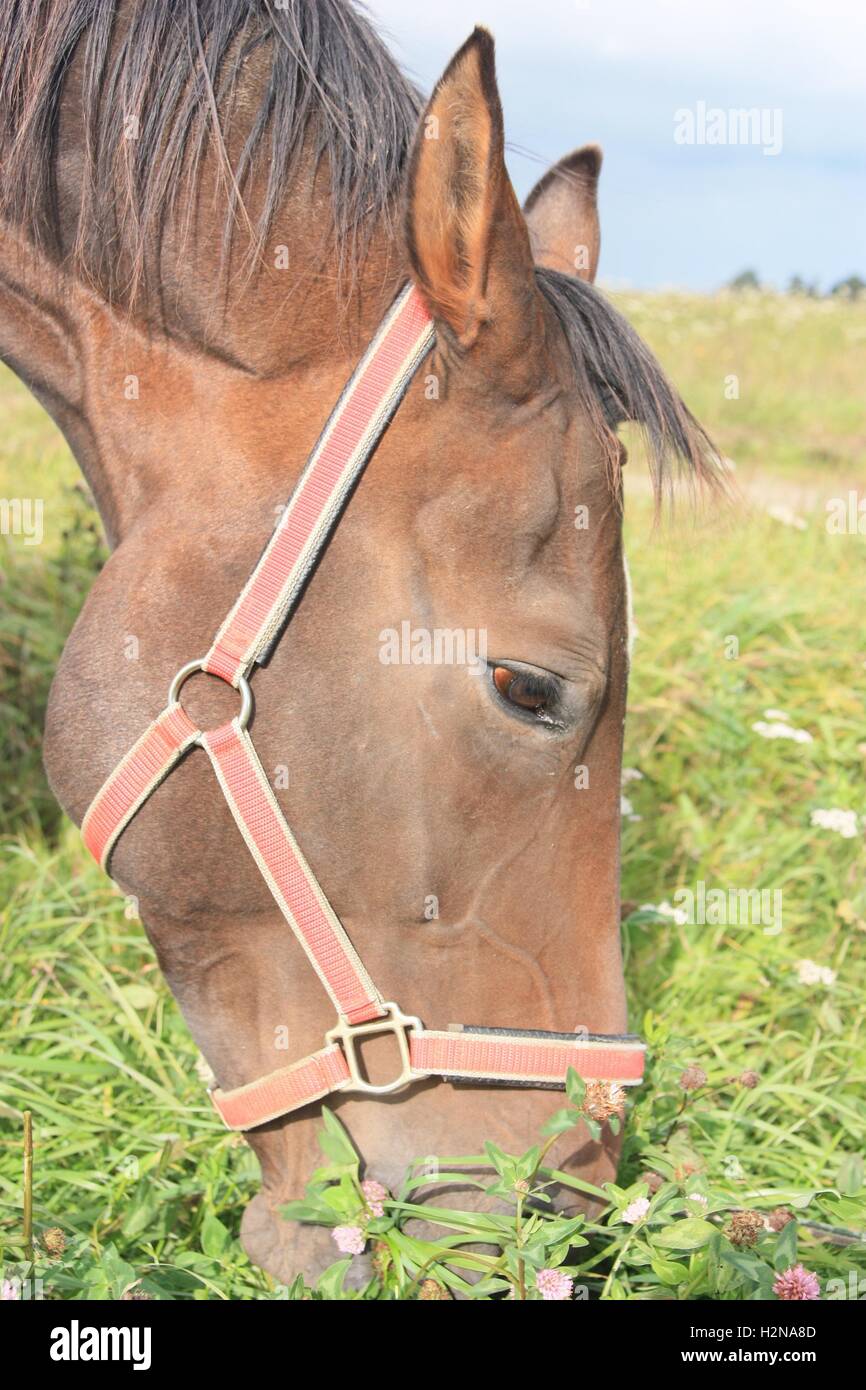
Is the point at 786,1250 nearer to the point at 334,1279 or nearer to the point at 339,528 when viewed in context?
the point at 334,1279

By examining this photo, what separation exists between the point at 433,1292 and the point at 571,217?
202 centimetres

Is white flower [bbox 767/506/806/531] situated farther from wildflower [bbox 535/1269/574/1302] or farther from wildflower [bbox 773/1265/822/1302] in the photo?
wildflower [bbox 535/1269/574/1302]

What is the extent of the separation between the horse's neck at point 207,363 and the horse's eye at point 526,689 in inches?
19.4

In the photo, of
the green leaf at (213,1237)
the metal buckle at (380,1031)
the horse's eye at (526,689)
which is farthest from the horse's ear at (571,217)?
the green leaf at (213,1237)

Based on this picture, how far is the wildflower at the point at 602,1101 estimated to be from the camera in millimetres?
1721

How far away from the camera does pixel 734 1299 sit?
171 cm

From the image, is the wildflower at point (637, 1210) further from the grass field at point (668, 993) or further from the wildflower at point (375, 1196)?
the wildflower at point (375, 1196)

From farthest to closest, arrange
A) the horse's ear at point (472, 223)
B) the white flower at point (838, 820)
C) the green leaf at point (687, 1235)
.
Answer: the white flower at point (838, 820) < the green leaf at point (687, 1235) < the horse's ear at point (472, 223)

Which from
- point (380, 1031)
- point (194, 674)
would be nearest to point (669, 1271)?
point (380, 1031)

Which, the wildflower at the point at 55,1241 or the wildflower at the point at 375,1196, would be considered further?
the wildflower at the point at 55,1241

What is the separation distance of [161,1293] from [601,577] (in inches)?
52.5

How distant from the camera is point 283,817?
1759 millimetres
